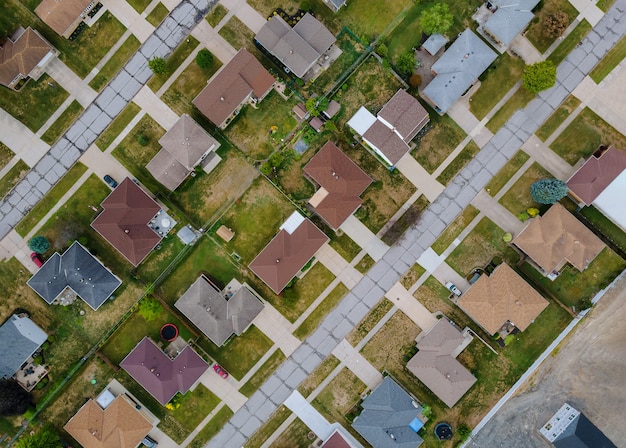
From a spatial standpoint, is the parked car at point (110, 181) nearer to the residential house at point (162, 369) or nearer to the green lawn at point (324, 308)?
the residential house at point (162, 369)

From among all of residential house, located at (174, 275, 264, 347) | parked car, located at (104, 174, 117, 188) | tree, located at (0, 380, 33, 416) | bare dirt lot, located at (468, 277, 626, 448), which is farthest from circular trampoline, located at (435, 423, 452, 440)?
tree, located at (0, 380, 33, 416)

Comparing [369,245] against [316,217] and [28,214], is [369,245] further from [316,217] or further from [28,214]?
[28,214]

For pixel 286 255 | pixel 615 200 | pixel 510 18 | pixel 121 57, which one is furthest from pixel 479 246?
pixel 121 57

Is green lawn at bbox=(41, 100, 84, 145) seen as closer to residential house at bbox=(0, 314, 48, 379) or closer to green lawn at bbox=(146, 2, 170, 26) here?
green lawn at bbox=(146, 2, 170, 26)

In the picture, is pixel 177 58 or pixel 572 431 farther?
pixel 177 58

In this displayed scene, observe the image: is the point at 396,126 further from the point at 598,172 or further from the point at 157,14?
the point at 157,14

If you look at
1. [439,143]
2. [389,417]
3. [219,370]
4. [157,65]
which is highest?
[439,143]

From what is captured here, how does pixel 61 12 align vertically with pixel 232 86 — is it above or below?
below

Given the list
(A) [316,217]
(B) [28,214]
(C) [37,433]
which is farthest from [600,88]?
(C) [37,433]
